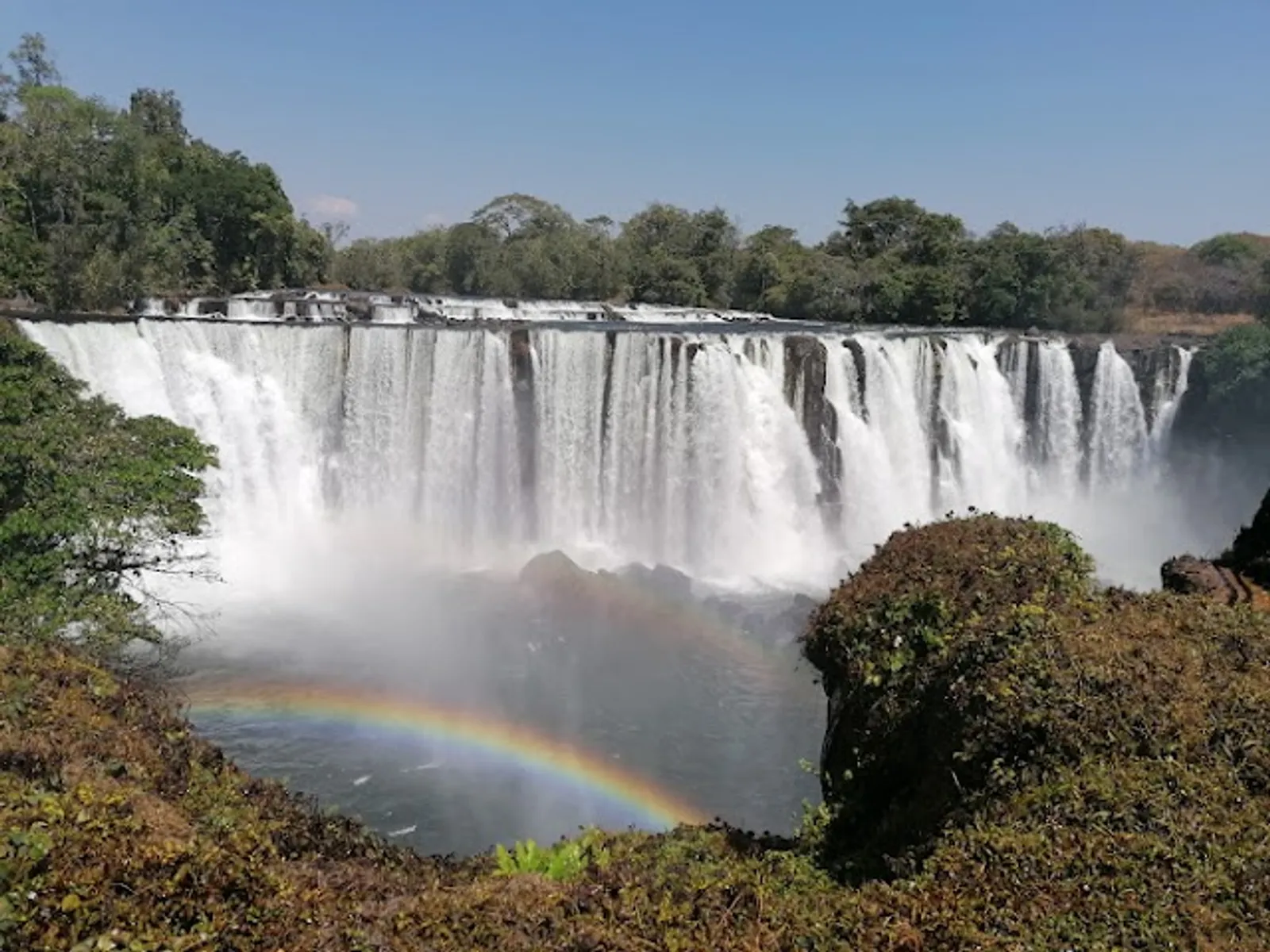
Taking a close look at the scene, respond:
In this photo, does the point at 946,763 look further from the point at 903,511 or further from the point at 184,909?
the point at 903,511

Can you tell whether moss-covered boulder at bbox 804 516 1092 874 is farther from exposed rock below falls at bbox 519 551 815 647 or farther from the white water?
the white water

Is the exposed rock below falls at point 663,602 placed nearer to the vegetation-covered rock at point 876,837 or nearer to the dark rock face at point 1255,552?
the dark rock face at point 1255,552

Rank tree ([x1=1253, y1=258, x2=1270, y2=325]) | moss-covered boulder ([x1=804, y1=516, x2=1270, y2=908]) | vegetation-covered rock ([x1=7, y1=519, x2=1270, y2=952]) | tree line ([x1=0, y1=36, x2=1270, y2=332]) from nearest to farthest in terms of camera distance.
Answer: vegetation-covered rock ([x1=7, y1=519, x2=1270, y2=952]) < moss-covered boulder ([x1=804, y1=516, x2=1270, y2=908]) < tree line ([x1=0, y1=36, x2=1270, y2=332]) < tree ([x1=1253, y1=258, x2=1270, y2=325])

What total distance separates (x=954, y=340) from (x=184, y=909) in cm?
2262

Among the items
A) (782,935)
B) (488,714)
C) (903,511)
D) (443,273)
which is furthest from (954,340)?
(443,273)

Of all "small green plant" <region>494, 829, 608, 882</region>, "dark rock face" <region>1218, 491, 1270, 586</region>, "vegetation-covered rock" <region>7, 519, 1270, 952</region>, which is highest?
"dark rock face" <region>1218, 491, 1270, 586</region>

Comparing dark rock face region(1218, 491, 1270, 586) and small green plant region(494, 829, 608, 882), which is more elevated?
dark rock face region(1218, 491, 1270, 586)

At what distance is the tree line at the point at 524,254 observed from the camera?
103 feet

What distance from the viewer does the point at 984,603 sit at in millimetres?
6391

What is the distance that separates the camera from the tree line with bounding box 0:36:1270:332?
31391 mm

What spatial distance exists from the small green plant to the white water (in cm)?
1343

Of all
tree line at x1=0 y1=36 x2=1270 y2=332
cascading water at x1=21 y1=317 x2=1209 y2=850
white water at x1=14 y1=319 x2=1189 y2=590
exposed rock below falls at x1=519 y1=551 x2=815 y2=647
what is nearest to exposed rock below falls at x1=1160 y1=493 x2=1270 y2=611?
cascading water at x1=21 y1=317 x2=1209 y2=850

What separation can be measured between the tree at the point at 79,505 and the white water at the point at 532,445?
6710 mm

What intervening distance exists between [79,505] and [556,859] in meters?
6.89
